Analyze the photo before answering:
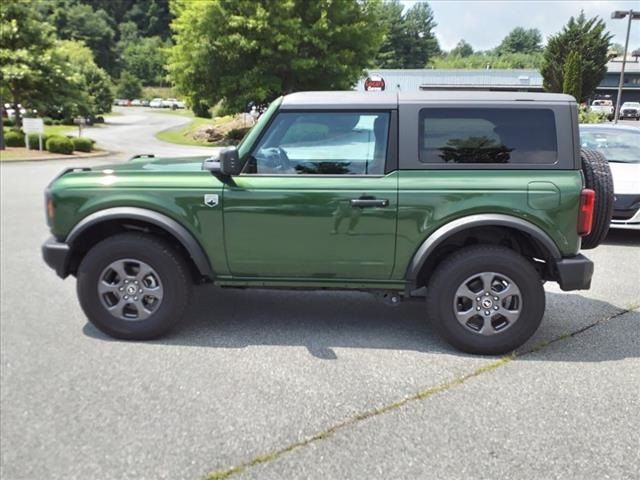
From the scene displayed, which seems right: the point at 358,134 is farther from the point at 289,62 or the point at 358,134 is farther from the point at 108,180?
the point at 289,62

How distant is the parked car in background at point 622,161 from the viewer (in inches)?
266

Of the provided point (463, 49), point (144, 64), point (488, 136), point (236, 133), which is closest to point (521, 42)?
point (463, 49)

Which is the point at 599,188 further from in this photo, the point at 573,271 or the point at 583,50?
the point at 583,50

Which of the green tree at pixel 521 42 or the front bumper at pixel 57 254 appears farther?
the green tree at pixel 521 42

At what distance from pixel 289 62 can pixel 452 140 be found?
21.7 metres

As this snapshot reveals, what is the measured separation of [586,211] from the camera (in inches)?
138

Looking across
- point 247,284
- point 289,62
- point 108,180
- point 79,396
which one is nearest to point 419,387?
point 247,284

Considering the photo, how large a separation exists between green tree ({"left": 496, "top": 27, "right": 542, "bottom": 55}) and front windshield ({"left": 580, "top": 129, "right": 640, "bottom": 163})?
415 ft

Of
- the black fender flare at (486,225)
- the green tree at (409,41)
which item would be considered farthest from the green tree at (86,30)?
the black fender flare at (486,225)

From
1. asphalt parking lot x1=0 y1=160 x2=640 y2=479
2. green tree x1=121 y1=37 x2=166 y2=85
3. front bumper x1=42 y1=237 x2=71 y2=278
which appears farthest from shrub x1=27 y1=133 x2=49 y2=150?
green tree x1=121 y1=37 x2=166 y2=85

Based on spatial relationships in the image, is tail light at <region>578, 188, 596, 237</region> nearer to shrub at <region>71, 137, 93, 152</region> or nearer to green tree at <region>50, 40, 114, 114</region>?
shrub at <region>71, 137, 93, 152</region>

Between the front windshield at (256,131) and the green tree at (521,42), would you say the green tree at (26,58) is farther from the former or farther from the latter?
the green tree at (521,42)

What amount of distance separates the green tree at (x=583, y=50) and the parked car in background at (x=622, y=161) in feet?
116

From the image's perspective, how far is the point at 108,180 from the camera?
12.4 feet
